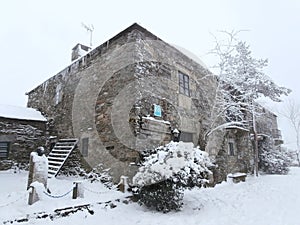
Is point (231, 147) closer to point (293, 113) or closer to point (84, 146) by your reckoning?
point (84, 146)

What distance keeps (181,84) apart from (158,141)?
3.01 m

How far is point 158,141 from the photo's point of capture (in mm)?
7312

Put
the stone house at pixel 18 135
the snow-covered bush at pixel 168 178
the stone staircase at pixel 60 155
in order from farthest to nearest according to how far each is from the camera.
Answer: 1. the stone house at pixel 18 135
2. the stone staircase at pixel 60 155
3. the snow-covered bush at pixel 168 178

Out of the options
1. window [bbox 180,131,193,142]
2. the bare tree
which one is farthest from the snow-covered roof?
the bare tree

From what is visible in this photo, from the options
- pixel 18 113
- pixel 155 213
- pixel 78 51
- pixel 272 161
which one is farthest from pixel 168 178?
pixel 272 161

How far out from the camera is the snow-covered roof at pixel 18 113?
9938mm

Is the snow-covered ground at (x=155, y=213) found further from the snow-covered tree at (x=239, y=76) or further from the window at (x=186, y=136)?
the snow-covered tree at (x=239, y=76)

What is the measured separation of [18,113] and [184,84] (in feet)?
25.6

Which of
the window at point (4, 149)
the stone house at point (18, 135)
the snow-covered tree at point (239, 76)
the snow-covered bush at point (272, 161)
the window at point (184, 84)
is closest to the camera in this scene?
the window at point (184, 84)

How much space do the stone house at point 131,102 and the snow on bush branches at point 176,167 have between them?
122 cm

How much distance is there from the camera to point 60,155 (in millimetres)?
8383

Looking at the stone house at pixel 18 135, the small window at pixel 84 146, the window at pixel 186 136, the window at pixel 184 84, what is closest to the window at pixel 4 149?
the stone house at pixel 18 135

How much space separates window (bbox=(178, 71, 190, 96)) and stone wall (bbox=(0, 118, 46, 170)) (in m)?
6.88

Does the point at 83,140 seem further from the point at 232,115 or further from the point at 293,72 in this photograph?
the point at 293,72
